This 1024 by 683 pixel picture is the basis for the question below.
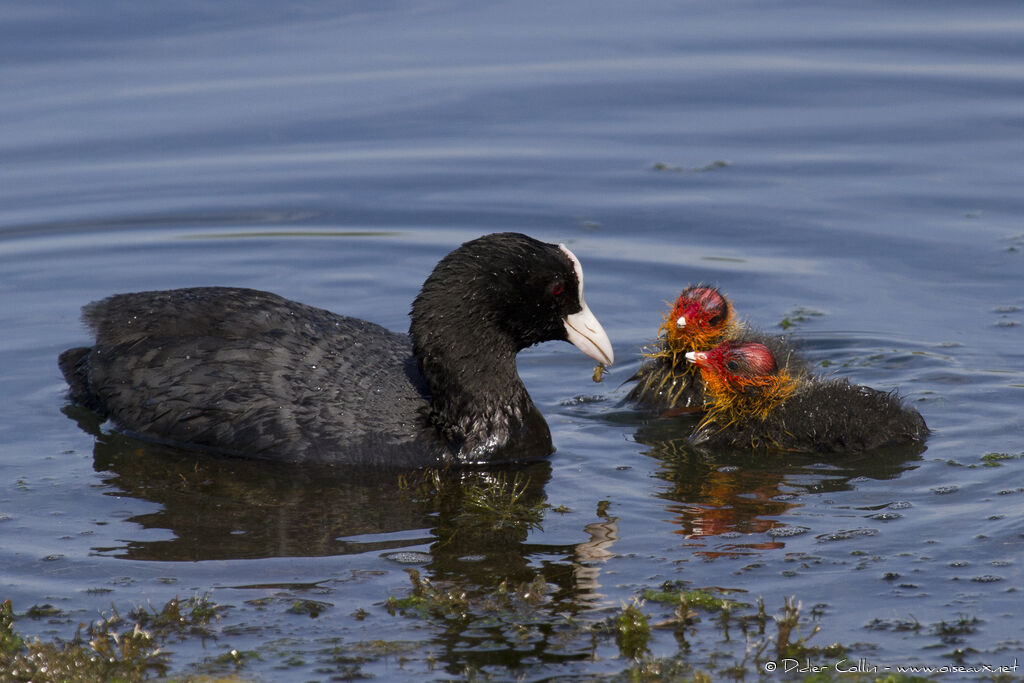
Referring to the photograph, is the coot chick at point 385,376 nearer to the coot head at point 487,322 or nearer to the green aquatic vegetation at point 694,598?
the coot head at point 487,322

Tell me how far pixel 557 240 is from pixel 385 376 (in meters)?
3.37

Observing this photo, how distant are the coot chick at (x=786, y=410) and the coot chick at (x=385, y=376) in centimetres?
73

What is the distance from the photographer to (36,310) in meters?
9.38

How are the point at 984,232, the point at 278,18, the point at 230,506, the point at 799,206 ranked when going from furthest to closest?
A: the point at 278,18, the point at 799,206, the point at 984,232, the point at 230,506

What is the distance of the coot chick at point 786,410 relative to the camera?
7.14 m

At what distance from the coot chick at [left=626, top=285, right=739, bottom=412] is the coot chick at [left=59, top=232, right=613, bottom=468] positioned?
0.85 metres

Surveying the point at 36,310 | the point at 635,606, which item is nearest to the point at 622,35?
the point at 36,310

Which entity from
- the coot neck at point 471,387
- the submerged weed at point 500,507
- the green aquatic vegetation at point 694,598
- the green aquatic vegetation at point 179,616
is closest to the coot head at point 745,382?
the coot neck at point 471,387

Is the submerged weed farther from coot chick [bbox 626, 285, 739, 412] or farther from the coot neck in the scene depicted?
coot chick [bbox 626, 285, 739, 412]

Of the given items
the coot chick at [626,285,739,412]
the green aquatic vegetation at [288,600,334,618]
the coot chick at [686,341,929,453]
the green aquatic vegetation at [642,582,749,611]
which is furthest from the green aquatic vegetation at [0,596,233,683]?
the coot chick at [626,285,739,412]

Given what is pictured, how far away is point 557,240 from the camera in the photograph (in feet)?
34.1

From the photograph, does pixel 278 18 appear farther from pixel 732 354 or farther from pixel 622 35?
pixel 732 354

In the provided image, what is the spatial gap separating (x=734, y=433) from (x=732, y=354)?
0.43m

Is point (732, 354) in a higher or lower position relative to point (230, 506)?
higher
